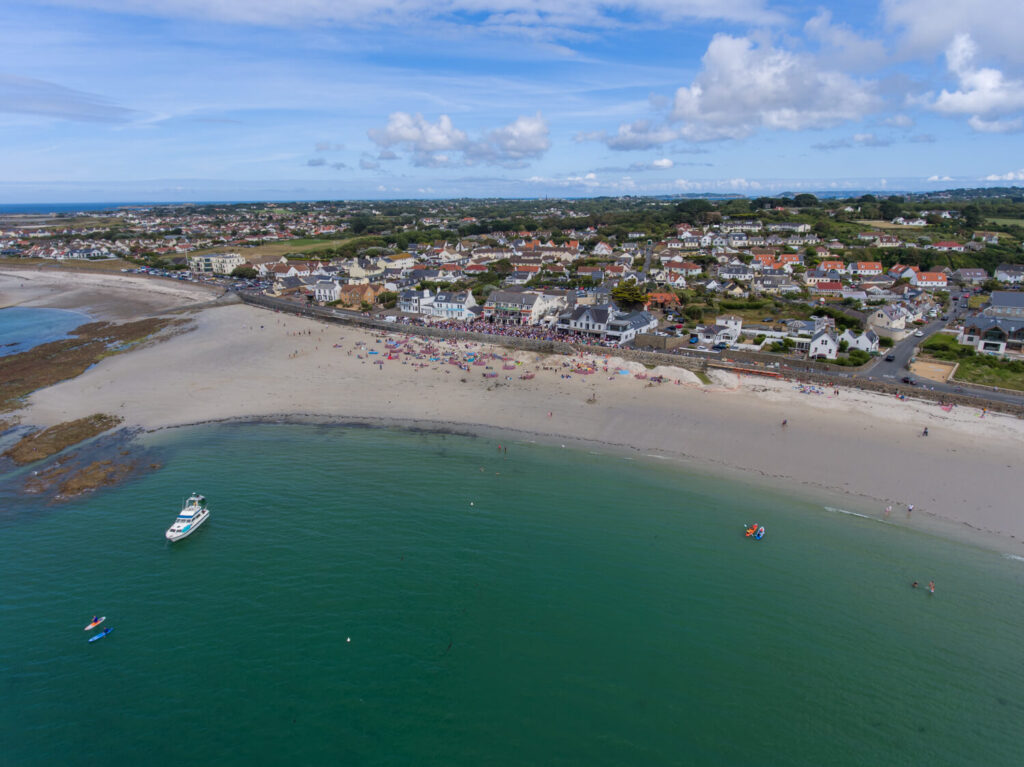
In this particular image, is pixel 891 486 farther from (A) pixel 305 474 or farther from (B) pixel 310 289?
(B) pixel 310 289

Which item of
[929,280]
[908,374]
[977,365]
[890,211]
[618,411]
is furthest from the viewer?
[890,211]

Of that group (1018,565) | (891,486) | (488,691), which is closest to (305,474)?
(488,691)

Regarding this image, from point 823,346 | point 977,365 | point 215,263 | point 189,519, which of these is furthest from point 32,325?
point 977,365

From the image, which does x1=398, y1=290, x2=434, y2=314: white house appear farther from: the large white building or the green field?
the green field

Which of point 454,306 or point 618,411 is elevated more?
point 454,306

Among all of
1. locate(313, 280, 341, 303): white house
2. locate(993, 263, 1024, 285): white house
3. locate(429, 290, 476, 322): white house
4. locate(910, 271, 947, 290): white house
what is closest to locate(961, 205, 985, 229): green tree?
locate(993, 263, 1024, 285): white house

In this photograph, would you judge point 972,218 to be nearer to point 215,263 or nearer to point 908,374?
point 908,374
